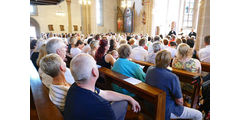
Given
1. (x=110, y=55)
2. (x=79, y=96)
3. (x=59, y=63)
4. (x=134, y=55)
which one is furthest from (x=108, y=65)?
(x=79, y=96)

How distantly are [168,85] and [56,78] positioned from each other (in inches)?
51.7

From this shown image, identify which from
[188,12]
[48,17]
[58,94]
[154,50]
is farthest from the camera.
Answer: [48,17]

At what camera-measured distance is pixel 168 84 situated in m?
1.83

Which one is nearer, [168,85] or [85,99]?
[85,99]

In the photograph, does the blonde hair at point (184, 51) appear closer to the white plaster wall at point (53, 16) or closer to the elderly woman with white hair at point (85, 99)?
the elderly woman with white hair at point (85, 99)

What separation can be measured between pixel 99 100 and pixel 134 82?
84 centimetres

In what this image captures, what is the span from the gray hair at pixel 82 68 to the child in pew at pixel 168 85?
1.00 m

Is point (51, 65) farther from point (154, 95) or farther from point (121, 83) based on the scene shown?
point (154, 95)

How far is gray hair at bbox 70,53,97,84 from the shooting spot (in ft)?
3.90

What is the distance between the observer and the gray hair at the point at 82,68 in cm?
119

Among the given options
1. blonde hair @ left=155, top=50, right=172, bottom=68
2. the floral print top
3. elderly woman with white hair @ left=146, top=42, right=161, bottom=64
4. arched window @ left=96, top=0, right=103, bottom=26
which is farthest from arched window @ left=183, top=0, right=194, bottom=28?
blonde hair @ left=155, top=50, right=172, bottom=68

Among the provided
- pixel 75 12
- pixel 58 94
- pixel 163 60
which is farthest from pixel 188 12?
pixel 58 94
